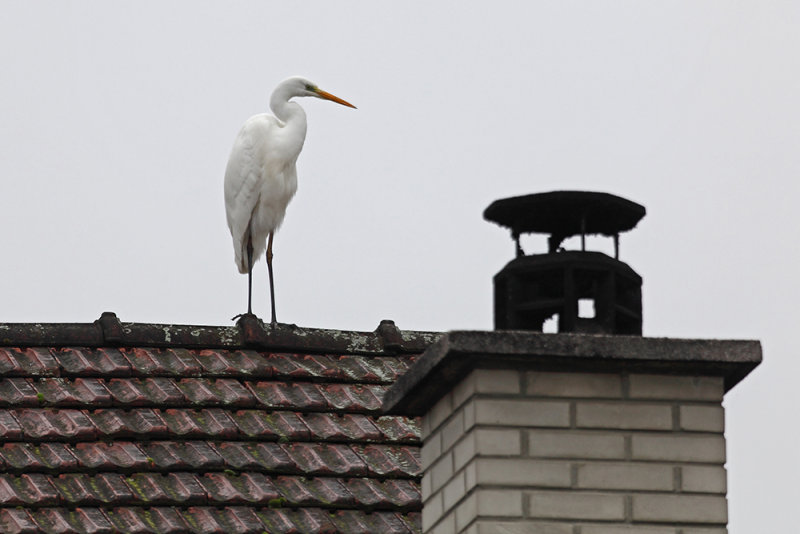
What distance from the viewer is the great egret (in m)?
13.7

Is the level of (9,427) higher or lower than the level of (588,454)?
higher

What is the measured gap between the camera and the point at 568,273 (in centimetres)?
580

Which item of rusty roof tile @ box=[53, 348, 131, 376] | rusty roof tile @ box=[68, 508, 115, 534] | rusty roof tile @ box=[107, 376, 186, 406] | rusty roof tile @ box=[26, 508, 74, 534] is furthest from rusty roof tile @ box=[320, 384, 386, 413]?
rusty roof tile @ box=[26, 508, 74, 534]

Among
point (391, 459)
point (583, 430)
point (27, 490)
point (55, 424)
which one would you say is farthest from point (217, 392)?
point (583, 430)

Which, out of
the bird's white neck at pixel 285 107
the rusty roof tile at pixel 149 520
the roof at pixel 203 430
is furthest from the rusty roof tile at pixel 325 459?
the bird's white neck at pixel 285 107

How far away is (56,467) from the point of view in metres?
7.78

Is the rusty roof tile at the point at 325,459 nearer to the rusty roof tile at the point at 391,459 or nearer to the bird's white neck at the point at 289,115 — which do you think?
the rusty roof tile at the point at 391,459

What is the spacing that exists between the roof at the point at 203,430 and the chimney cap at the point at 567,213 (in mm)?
2137

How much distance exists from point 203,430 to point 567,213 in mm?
2919

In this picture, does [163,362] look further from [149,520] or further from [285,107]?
[285,107]

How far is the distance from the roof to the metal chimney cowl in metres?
2.07

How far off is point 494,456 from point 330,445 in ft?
10.1

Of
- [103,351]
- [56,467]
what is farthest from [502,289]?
[103,351]

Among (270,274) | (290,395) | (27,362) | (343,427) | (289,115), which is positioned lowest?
(343,427)
